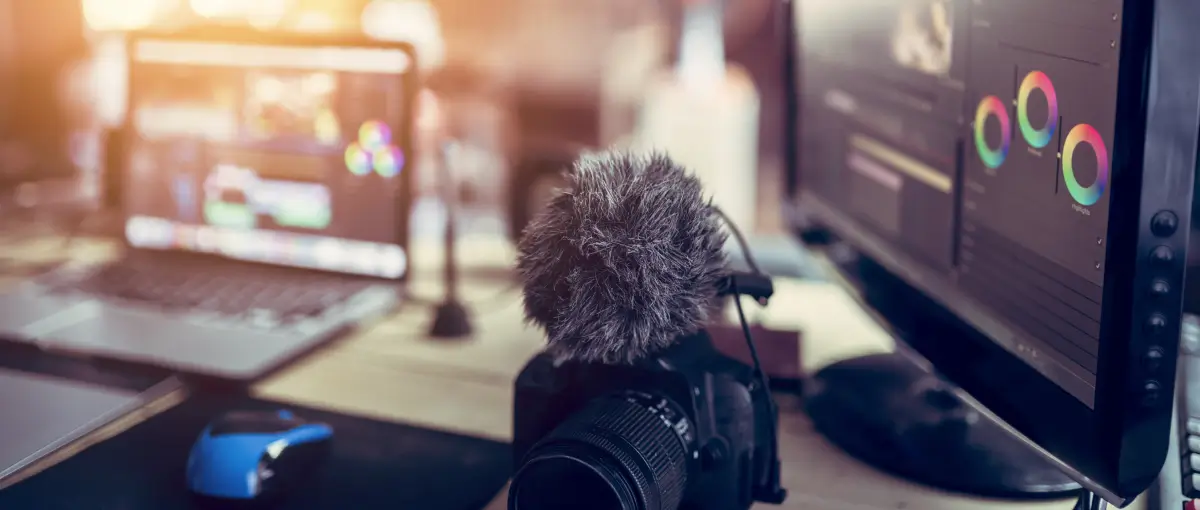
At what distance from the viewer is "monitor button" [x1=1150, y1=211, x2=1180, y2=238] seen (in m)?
0.45

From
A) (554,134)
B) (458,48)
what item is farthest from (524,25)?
(554,134)

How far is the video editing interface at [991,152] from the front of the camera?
1.66ft

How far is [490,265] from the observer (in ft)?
4.26

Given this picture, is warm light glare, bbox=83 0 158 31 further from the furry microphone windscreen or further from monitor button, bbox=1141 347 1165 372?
monitor button, bbox=1141 347 1165 372

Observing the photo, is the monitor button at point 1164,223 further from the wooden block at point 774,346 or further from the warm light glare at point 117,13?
the warm light glare at point 117,13

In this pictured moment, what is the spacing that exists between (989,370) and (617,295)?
26 centimetres

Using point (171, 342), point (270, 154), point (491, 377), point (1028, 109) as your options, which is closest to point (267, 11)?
point (270, 154)

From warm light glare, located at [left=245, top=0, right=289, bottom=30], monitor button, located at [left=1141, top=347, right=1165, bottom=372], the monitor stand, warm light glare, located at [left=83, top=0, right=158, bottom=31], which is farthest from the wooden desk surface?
warm light glare, located at [left=83, top=0, right=158, bottom=31]

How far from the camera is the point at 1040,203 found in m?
0.56

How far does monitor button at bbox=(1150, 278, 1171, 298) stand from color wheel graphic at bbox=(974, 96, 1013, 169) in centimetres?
16

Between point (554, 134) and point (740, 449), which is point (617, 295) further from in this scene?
point (554, 134)

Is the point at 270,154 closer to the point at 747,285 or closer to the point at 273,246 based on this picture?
the point at 273,246

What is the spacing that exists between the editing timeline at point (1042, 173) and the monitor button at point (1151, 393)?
0.03 meters

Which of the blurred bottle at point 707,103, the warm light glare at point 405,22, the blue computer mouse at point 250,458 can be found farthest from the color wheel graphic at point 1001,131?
the blurred bottle at point 707,103
